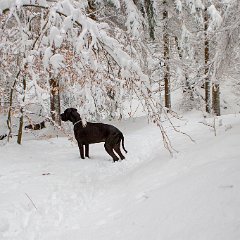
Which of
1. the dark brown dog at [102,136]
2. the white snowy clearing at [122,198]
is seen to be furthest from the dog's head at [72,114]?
the white snowy clearing at [122,198]

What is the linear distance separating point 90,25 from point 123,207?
293cm

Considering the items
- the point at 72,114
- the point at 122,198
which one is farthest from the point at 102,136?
the point at 122,198

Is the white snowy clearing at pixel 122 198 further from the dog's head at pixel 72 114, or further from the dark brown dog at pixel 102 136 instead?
the dog's head at pixel 72 114

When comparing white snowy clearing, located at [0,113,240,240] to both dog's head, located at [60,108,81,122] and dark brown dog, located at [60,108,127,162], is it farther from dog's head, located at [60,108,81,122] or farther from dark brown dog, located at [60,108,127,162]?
dog's head, located at [60,108,81,122]

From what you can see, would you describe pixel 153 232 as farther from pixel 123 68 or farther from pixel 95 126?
pixel 95 126

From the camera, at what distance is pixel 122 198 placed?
5965mm

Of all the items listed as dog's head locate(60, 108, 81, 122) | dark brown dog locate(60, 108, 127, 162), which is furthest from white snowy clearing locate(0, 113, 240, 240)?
dog's head locate(60, 108, 81, 122)

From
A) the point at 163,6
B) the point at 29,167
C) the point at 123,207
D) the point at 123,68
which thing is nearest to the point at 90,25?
the point at 123,68

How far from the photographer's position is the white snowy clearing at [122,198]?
12.3 ft

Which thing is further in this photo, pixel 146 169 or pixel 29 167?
pixel 29 167

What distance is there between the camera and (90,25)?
16.6ft

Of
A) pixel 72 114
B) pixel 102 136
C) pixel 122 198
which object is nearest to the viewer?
pixel 122 198

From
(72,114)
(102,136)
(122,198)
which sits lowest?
(122,198)

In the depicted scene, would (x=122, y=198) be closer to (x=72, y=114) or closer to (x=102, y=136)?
(x=102, y=136)
